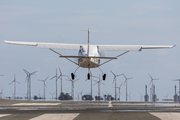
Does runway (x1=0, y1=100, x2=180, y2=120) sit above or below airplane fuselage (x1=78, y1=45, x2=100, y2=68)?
below

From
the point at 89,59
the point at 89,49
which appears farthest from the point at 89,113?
the point at 89,49

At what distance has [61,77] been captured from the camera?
116 metres

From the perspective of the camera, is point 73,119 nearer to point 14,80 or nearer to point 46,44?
point 46,44

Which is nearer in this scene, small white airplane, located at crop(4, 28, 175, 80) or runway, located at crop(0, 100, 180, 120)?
runway, located at crop(0, 100, 180, 120)

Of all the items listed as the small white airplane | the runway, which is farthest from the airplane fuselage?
the runway

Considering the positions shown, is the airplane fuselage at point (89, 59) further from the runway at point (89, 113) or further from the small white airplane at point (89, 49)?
the runway at point (89, 113)

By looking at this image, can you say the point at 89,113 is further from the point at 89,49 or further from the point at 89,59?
the point at 89,49

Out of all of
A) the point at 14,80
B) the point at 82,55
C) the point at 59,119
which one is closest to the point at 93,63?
the point at 82,55

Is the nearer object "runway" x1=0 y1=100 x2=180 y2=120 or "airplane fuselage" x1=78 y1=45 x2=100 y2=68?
"runway" x1=0 y1=100 x2=180 y2=120

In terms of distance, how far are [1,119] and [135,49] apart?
20897 mm

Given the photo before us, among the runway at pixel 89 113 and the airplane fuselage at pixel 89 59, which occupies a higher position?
the airplane fuselage at pixel 89 59

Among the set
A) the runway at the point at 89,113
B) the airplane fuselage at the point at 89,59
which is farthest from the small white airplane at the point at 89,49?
the runway at the point at 89,113

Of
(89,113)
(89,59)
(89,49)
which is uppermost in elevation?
(89,49)

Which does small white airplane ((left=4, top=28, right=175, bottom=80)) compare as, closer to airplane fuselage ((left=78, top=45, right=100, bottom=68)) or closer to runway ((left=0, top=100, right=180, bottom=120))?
airplane fuselage ((left=78, top=45, right=100, bottom=68))
